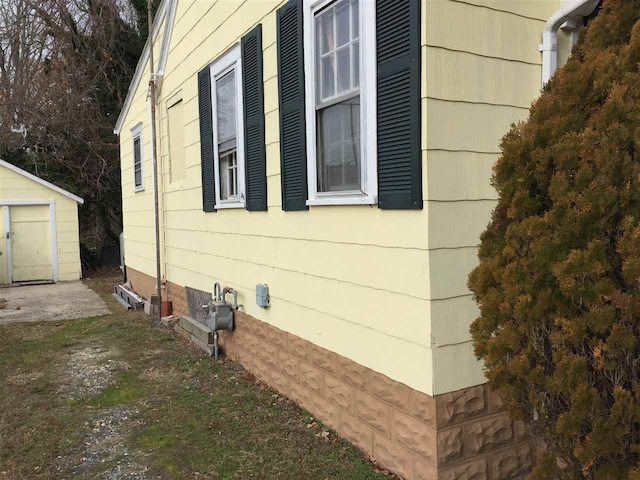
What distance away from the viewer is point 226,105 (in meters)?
5.61

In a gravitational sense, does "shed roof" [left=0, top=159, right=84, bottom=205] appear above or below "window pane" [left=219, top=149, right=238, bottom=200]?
above

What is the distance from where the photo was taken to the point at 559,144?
2.12 metres

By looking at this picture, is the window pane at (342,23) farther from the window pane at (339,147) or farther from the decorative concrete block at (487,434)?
the decorative concrete block at (487,434)

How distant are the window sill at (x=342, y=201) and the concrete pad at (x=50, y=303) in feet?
20.7

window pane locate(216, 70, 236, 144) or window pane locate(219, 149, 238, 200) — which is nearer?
window pane locate(216, 70, 236, 144)

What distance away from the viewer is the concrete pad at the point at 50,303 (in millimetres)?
8961

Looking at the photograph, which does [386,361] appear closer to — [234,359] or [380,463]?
[380,463]

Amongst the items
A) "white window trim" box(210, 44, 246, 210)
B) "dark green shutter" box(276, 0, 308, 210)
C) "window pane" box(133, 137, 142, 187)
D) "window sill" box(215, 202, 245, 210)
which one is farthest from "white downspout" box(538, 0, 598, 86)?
"window pane" box(133, 137, 142, 187)

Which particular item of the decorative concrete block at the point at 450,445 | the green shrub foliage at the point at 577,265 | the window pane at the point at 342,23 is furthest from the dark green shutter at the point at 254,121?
the green shrub foliage at the point at 577,265

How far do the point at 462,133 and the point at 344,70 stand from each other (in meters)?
1.00

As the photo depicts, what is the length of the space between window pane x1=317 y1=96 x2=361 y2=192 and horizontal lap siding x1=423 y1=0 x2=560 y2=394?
67cm

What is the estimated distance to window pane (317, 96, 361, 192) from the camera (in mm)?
3502

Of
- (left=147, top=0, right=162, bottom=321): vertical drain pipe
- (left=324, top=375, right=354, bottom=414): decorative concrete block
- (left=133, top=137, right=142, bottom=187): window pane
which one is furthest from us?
(left=133, top=137, right=142, bottom=187): window pane

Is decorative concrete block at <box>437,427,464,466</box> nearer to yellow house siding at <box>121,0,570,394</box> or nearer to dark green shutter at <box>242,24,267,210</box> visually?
yellow house siding at <box>121,0,570,394</box>
